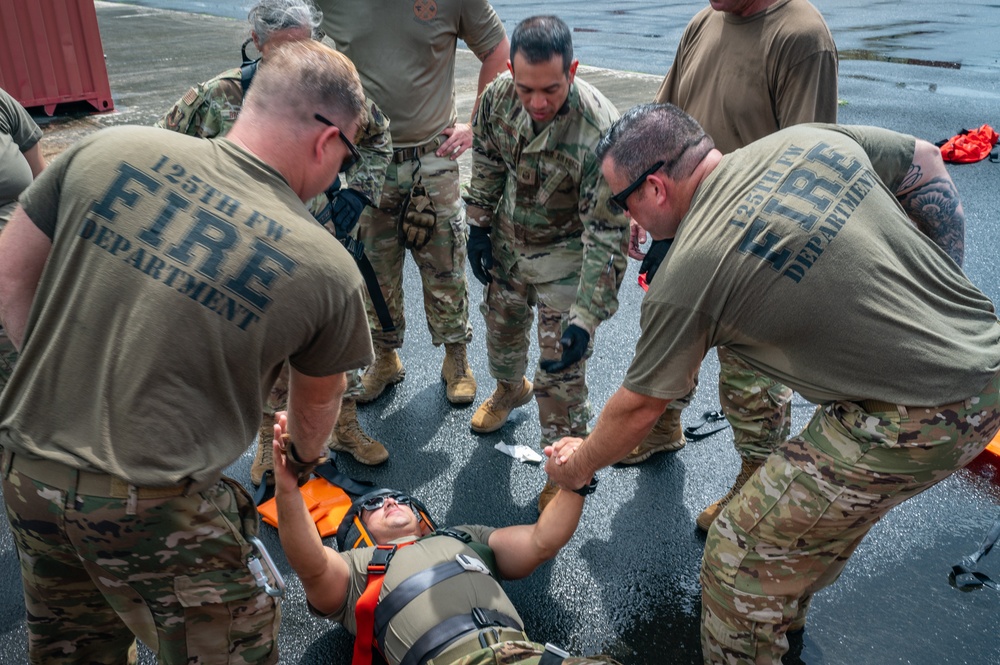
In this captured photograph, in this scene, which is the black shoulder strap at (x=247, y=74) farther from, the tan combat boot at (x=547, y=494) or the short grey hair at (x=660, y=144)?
the tan combat boot at (x=547, y=494)

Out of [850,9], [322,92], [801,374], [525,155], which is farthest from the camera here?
[850,9]

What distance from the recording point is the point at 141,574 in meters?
2.00

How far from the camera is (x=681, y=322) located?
2.29 m

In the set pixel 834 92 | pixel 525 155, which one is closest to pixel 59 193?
pixel 525 155

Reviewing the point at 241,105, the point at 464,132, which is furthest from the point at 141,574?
the point at 464,132

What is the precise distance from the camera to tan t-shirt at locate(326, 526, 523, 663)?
261 cm

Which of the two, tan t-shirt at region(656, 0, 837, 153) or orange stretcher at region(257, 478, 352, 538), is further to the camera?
orange stretcher at region(257, 478, 352, 538)

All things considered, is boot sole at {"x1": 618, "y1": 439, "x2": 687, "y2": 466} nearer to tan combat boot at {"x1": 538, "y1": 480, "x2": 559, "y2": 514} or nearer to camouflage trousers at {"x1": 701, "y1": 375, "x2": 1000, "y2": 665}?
tan combat boot at {"x1": 538, "y1": 480, "x2": 559, "y2": 514}

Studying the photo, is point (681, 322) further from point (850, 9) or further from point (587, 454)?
point (850, 9)

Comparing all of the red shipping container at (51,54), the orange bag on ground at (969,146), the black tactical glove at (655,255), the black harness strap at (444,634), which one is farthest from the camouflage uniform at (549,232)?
the red shipping container at (51,54)

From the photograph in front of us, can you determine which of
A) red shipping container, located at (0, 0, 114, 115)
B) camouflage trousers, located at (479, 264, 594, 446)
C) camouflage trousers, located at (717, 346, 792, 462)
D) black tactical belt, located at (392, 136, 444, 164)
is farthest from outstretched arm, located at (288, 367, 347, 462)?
red shipping container, located at (0, 0, 114, 115)

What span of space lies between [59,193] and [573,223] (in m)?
2.14

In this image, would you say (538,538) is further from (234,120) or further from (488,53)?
(488,53)

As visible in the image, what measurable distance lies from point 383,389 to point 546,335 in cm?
124
